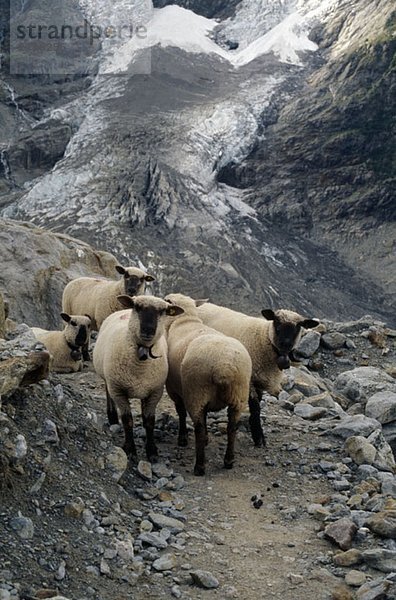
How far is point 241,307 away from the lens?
8081 centimetres

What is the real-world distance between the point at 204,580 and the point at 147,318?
415cm

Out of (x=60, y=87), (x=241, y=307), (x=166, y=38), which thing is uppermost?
(x=166, y=38)

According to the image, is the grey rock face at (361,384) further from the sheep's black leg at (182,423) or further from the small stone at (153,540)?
the small stone at (153,540)

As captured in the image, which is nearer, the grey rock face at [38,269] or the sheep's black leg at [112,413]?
the sheep's black leg at [112,413]

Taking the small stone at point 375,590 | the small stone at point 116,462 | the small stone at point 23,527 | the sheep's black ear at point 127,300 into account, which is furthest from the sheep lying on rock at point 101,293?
the small stone at point 375,590

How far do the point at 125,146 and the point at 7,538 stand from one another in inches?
3719

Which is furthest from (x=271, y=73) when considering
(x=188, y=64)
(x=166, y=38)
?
(x=166, y=38)

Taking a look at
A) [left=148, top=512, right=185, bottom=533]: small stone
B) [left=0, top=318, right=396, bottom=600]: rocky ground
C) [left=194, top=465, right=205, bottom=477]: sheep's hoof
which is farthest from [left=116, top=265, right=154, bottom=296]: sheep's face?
[left=148, top=512, right=185, bottom=533]: small stone

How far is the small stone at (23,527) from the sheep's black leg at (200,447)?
371 cm

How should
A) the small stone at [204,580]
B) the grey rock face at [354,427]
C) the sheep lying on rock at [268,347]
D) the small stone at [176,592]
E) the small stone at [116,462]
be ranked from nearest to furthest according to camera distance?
the small stone at [176,592] < the small stone at [204,580] < the small stone at [116,462] < the sheep lying on rock at [268,347] < the grey rock face at [354,427]

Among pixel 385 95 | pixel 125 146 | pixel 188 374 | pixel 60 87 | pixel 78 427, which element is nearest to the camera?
pixel 78 427

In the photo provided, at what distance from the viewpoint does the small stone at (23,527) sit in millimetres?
7223

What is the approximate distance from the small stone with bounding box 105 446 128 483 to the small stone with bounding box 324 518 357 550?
109 inches

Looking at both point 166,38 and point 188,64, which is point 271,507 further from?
point 166,38
